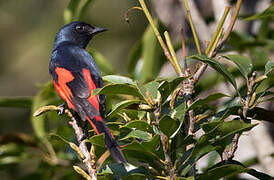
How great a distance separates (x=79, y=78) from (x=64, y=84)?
4.4 inches

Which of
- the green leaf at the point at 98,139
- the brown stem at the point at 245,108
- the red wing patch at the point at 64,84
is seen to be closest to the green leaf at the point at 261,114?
the brown stem at the point at 245,108

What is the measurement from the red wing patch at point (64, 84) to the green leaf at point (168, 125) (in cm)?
139

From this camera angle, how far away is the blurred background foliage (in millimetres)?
2229

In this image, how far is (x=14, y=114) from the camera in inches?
324

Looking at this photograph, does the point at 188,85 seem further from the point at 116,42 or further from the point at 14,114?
the point at 116,42

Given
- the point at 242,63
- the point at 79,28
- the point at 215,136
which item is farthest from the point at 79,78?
the point at 215,136

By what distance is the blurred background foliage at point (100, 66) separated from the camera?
7.31ft

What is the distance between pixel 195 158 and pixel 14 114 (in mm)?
6635

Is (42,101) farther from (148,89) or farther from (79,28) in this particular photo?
(148,89)

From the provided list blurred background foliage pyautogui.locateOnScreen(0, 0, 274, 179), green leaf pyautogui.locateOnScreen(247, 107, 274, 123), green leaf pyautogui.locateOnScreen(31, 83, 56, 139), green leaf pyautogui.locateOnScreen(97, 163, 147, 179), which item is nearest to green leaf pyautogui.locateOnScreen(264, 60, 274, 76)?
blurred background foliage pyautogui.locateOnScreen(0, 0, 274, 179)

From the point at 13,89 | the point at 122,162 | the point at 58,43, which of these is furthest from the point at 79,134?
the point at 13,89

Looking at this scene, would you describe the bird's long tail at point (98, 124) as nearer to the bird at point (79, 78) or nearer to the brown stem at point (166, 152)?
the bird at point (79, 78)

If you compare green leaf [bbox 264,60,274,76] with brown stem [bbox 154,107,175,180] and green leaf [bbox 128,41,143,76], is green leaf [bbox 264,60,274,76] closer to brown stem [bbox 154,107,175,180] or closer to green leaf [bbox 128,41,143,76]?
brown stem [bbox 154,107,175,180]

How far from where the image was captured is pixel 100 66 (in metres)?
3.93
